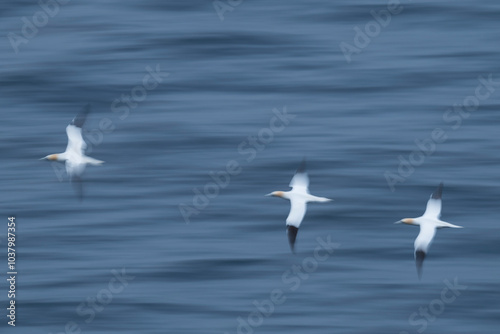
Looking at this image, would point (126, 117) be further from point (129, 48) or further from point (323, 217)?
point (323, 217)

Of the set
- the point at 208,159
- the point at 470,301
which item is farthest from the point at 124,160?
the point at 470,301

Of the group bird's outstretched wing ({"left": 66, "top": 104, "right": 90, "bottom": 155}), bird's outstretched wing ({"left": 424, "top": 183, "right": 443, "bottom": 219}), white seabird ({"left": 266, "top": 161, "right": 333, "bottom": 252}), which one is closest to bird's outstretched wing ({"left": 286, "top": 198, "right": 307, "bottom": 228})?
white seabird ({"left": 266, "top": 161, "right": 333, "bottom": 252})

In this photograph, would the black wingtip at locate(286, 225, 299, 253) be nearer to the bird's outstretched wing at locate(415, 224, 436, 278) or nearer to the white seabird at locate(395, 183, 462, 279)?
the white seabird at locate(395, 183, 462, 279)

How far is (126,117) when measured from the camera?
29484mm

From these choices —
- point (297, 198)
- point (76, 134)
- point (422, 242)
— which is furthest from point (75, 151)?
point (422, 242)

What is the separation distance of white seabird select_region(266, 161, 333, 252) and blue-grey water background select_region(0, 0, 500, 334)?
2.62ft

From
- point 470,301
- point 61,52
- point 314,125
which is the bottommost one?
point 470,301

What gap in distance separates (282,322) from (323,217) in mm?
3213

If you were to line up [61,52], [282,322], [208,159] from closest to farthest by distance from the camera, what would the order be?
1. [282,322]
2. [208,159]
3. [61,52]

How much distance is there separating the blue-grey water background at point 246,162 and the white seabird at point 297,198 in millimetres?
800

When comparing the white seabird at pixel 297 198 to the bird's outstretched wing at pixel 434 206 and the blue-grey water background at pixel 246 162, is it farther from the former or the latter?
the bird's outstretched wing at pixel 434 206

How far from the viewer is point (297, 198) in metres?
24.2

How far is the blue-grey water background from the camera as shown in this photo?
76.5 ft

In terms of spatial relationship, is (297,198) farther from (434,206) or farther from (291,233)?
(434,206)
